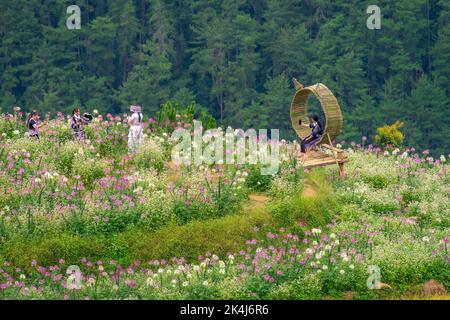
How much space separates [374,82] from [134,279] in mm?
50701

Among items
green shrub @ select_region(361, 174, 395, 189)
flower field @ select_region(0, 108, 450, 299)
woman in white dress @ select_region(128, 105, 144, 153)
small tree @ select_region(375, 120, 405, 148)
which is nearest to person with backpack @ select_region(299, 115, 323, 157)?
flower field @ select_region(0, 108, 450, 299)

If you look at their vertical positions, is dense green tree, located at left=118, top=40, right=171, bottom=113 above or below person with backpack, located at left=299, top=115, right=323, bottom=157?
above

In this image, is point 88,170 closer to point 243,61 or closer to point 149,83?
point 149,83

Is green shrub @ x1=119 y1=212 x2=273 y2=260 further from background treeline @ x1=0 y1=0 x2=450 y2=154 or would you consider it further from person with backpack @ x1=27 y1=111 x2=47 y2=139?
background treeline @ x1=0 y1=0 x2=450 y2=154

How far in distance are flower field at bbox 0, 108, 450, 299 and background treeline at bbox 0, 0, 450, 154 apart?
38.6m

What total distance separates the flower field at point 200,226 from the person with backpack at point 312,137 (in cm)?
51

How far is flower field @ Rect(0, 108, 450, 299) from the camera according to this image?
16719 mm

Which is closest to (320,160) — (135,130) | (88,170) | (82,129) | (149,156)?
(149,156)

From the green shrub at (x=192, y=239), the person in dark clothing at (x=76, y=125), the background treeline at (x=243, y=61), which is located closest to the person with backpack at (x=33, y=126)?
the person in dark clothing at (x=76, y=125)

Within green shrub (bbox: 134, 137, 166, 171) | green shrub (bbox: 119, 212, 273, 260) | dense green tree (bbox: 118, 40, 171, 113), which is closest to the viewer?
green shrub (bbox: 119, 212, 273, 260)

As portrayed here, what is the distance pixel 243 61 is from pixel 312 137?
4237 cm

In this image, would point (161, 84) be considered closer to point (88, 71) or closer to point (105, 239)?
point (88, 71)

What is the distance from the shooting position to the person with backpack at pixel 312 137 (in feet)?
72.1

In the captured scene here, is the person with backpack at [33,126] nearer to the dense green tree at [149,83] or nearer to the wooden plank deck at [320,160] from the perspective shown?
the wooden plank deck at [320,160]
